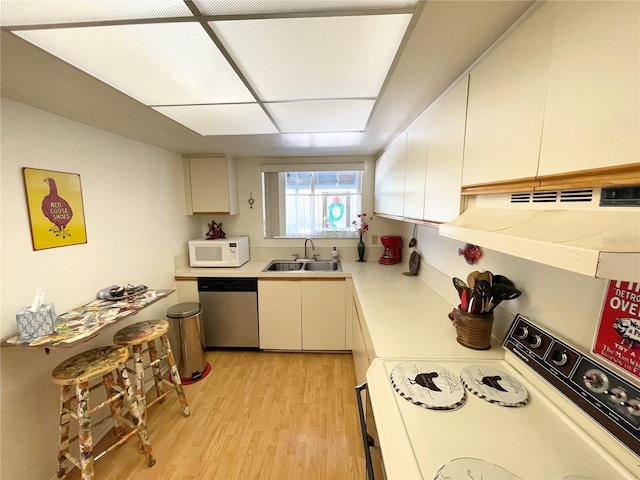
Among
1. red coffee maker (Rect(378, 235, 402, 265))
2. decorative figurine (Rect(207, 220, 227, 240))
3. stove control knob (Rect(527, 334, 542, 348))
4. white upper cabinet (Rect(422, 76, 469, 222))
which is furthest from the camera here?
decorative figurine (Rect(207, 220, 227, 240))

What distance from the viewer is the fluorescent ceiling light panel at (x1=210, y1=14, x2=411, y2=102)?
80cm

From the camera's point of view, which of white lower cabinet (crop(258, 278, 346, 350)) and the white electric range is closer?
the white electric range

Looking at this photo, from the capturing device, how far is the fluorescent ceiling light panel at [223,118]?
146 centimetres

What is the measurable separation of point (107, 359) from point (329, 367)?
5.93 feet

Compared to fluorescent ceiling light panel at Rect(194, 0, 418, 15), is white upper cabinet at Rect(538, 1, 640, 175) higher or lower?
lower

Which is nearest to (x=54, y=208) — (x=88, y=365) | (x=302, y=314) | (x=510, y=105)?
(x=88, y=365)

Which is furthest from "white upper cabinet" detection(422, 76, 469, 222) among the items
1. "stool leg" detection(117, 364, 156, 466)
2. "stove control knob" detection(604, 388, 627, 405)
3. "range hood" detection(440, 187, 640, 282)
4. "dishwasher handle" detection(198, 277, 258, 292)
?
"stool leg" detection(117, 364, 156, 466)

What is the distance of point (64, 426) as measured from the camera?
1.38 m

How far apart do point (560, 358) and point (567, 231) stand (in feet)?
1.81

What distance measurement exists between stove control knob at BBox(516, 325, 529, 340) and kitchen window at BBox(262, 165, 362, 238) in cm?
227

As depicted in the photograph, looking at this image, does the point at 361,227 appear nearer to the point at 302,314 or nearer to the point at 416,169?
the point at 302,314

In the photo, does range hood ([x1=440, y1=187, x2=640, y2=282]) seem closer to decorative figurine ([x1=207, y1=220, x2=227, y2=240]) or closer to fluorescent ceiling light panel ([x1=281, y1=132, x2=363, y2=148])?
fluorescent ceiling light panel ([x1=281, y1=132, x2=363, y2=148])

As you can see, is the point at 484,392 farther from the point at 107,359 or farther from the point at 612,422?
the point at 107,359

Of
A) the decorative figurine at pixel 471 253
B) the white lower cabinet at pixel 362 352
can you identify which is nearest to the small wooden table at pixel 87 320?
the white lower cabinet at pixel 362 352
